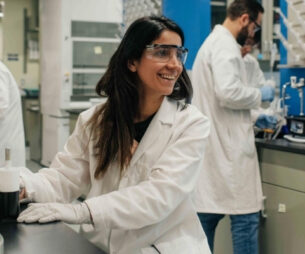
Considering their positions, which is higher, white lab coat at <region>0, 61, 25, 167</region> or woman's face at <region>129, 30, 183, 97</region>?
woman's face at <region>129, 30, 183, 97</region>

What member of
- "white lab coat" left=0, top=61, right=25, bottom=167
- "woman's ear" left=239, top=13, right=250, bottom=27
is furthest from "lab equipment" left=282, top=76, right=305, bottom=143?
"white lab coat" left=0, top=61, right=25, bottom=167

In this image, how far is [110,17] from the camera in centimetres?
574

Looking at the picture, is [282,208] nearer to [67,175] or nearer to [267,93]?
[267,93]

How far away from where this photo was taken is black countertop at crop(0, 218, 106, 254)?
47.1 inches

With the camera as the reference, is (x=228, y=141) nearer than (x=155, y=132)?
No

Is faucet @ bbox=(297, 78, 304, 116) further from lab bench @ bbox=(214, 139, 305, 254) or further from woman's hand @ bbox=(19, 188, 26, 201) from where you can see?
woman's hand @ bbox=(19, 188, 26, 201)

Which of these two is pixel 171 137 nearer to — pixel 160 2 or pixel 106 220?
pixel 106 220

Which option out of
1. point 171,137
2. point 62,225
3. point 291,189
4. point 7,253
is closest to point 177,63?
point 171,137

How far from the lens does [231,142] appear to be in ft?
9.21

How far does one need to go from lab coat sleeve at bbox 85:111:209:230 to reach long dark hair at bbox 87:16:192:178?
0.16 m

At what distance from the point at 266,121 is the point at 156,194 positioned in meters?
1.63

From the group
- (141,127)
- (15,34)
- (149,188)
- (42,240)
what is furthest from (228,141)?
(15,34)

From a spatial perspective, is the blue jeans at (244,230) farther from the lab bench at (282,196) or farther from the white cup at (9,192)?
the white cup at (9,192)

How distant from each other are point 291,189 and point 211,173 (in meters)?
0.47
